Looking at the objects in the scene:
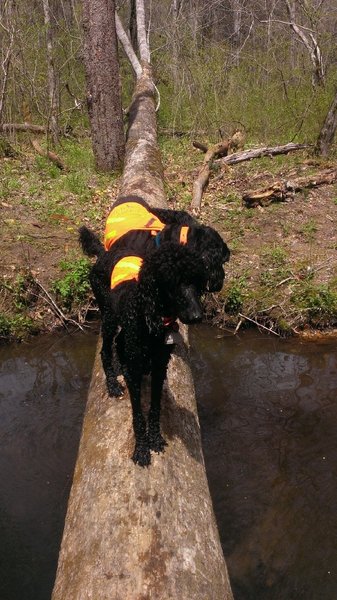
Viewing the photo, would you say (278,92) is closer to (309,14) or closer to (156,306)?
(309,14)

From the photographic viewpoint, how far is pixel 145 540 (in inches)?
97.9

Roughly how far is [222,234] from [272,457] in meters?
3.87

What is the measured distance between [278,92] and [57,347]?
801cm

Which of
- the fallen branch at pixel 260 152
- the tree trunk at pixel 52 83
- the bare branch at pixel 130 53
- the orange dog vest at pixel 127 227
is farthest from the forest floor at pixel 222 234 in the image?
the bare branch at pixel 130 53

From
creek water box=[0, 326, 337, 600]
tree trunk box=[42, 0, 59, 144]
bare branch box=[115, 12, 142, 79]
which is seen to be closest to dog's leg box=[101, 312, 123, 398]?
creek water box=[0, 326, 337, 600]

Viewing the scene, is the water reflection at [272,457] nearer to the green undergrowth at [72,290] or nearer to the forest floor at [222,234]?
the forest floor at [222,234]

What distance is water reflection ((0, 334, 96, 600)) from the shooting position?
365 cm

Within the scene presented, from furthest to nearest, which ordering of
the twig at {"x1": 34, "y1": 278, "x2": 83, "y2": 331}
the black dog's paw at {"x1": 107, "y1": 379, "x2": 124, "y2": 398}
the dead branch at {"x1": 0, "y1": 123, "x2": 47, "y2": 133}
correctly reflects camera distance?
the dead branch at {"x1": 0, "y1": 123, "x2": 47, "y2": 133} < the twig at {"x1": 34, "y1": 278, "x2": 83, "y2": 331} < the black dog's paw at {"x1": 107, "y1": 379, "x2": 124, "y2": 398}

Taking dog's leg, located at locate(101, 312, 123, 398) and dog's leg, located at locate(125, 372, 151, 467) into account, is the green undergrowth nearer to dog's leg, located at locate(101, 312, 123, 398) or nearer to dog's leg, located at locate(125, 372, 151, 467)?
dog's leg, located at locate(101, 312, 123, 398)

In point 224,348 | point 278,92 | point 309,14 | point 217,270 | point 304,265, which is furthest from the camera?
point 278,92

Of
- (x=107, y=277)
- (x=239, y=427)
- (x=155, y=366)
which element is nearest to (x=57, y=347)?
(x=239, y=427)

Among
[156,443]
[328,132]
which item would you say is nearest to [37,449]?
[156,443]

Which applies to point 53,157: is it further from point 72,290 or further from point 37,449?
point 37,449

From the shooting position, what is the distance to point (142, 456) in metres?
2.89
